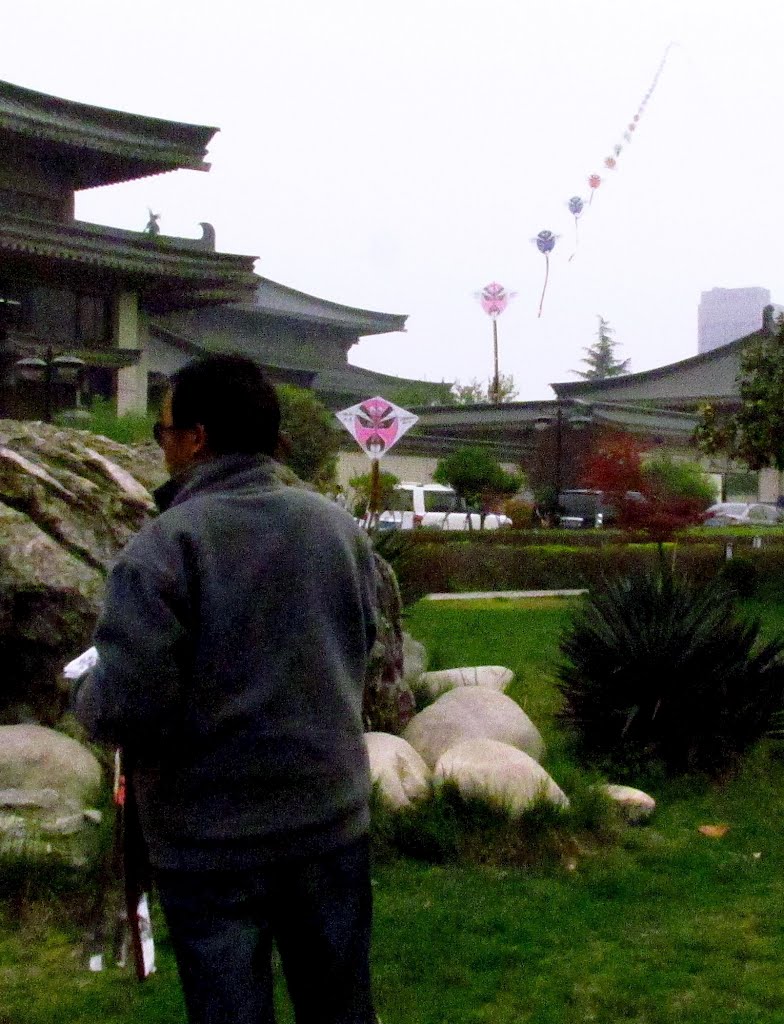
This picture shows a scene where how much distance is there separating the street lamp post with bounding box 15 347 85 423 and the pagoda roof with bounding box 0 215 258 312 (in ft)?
23.6

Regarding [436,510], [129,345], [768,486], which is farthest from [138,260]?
[768,486]

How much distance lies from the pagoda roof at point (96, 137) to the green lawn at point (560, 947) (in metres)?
27.3

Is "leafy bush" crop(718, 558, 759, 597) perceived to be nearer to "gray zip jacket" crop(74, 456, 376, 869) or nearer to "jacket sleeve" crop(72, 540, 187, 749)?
"gray zip jacket" crop(74, 456, 376, 869)

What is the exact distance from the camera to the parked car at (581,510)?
3244 centimetres

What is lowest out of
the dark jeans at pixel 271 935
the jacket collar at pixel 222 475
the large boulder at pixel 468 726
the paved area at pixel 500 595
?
the paved area at pixel 500 595

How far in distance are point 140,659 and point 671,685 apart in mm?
5746

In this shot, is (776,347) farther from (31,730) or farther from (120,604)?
(120,604)

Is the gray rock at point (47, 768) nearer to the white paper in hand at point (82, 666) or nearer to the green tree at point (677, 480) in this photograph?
the white paper in hand at point (82, 666)

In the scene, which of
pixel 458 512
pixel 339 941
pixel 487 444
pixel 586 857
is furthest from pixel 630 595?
pixel 487 444

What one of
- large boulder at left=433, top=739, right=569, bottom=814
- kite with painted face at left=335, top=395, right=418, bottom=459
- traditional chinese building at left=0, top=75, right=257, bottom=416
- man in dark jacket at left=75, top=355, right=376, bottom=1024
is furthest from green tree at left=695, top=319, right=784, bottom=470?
man in dark jacket at left=75, top=355, right=376, bottom=1024

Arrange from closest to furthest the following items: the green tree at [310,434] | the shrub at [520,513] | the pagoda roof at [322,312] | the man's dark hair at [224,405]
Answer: the man's dark hair at [224,405] < the green tree at [310,434] < the shrub at [520,513] < the pagoda roof at [322,312]

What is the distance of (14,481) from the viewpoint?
6.89 metres

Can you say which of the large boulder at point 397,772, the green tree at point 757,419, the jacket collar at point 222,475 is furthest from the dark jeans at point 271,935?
the green tree at point 757,419

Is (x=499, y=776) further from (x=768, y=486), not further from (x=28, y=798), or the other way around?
(x=768, y=486)
